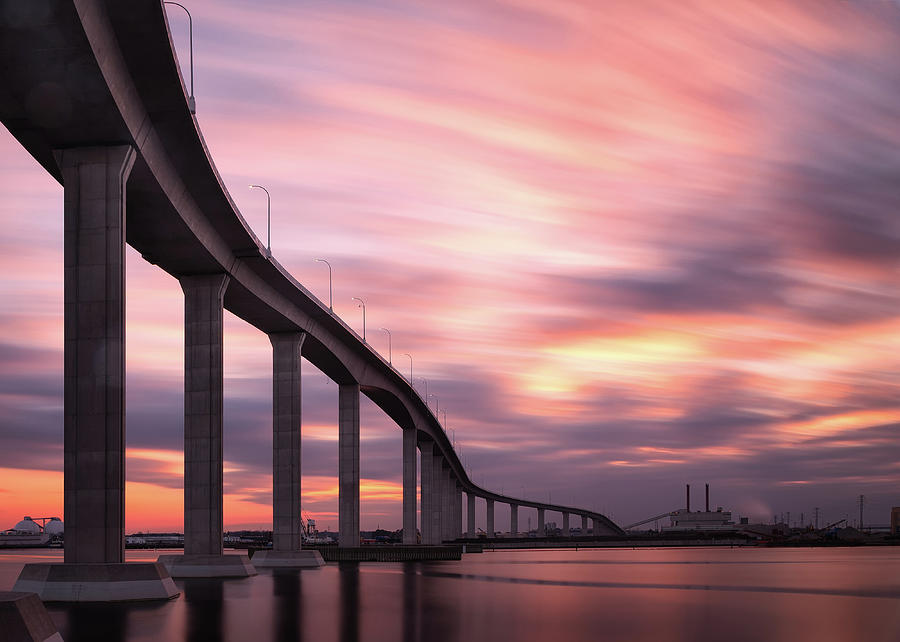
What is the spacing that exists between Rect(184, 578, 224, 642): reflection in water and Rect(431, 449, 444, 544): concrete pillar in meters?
102

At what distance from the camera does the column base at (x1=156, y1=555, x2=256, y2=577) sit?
163 ft

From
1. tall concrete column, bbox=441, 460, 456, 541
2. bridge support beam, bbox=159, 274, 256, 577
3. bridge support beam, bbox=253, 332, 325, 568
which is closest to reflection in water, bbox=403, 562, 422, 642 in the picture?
bridge support beam, bbox=159, 274, 256, 577

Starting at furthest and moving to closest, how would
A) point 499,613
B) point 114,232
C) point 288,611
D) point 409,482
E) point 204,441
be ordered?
point 409,482, point 204,441, point 114,232, point 288,611, point 499,613

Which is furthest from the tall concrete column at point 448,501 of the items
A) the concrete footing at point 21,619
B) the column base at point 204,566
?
the concrete footing at point 21,619

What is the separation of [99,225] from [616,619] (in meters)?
20.7

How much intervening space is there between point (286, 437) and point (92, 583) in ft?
125

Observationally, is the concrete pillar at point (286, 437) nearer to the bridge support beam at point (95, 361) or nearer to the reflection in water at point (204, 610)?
the reflection in water at point (204, 610)

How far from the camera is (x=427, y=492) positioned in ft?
484

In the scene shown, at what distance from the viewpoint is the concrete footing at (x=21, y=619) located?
1546cm

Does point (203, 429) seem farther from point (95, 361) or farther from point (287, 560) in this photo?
point (287, 560)

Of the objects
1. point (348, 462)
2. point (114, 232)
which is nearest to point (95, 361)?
point (114, 232)

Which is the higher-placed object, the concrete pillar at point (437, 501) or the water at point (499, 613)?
the water at point (499, 613)

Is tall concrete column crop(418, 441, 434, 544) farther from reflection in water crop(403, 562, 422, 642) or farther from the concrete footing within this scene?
the concrete footing

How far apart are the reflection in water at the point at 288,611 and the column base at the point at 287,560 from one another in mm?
24211
